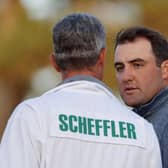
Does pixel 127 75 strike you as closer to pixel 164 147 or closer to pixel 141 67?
pixel 141 67

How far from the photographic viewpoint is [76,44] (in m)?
3.43

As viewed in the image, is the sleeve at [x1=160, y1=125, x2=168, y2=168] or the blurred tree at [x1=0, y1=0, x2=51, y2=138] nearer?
the sleeve at [x1=160, y1=125, x2=168, y2=168]

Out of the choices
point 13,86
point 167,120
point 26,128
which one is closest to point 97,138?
point 26,128

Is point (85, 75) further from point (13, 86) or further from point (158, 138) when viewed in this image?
point (13, 86)

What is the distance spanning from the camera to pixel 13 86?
47.7 ft

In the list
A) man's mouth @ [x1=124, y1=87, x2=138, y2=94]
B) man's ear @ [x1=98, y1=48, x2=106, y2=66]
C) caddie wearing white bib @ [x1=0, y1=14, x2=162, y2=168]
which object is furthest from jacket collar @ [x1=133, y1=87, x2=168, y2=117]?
man's ear @ [x1=98, y1=48, x2=106, y2=66]

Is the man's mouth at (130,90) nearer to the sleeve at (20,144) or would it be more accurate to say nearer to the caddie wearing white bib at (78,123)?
the caddie wearing white bib at (78,123)

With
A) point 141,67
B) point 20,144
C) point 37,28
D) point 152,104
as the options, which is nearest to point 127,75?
point 141,67

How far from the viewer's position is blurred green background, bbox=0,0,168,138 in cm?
1366

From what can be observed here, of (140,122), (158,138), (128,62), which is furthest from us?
(128,62)

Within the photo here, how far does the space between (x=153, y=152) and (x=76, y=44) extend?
0.54 m

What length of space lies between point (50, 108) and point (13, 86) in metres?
11.3

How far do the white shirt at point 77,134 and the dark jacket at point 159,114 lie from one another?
0.26 metres

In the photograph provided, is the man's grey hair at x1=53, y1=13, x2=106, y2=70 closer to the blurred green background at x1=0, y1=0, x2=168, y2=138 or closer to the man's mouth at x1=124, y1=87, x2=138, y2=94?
the man's mouth at x1=124, y1=87, x2=138, y2=94
